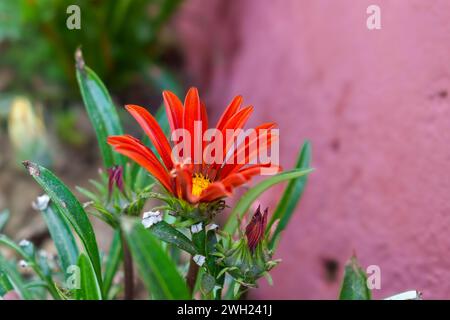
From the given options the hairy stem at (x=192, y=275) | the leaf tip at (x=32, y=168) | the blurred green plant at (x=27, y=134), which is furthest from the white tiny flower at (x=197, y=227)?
the blurred green plant at (x=27, y=134)

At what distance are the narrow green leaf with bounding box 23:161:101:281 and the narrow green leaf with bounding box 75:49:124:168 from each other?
0.67 feet

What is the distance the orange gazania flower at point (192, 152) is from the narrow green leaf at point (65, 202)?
6.1 inches

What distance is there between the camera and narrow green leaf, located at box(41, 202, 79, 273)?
44.6 inches

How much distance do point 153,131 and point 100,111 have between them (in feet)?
1.11

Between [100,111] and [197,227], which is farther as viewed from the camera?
[100,111]

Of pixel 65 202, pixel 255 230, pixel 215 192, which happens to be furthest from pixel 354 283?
pixel 65 202

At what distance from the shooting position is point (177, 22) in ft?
7.68

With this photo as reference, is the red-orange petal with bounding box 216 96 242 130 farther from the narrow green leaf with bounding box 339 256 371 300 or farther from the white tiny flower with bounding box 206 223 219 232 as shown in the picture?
the narrow green leaf with bounding box 339 256 371 300

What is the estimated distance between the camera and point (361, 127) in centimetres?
130

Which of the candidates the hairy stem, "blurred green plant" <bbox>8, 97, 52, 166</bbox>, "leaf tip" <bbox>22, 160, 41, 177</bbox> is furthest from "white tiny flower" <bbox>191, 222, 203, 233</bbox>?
"blurred green plant" <bbox>8, 97, 52, 166</bbox>

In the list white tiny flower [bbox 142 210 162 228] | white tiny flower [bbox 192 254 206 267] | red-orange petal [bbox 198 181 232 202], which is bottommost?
white tiny flower [bbox 192 254 206 267]

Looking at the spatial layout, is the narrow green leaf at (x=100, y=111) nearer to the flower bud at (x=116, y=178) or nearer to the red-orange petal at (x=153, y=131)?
the flower bud at (x=116, y=178)

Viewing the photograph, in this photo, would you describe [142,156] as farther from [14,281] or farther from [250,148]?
[14,281]

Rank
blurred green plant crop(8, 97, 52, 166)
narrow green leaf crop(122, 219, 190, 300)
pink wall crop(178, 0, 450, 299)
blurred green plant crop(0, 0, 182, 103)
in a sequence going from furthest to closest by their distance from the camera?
blurred green plant crop(0, 0, 182, 103) → blurred green plant crop(8, 97, 52, 166) → pink wall crop(178, 0, 450, 299) → narrow green leaf crop(122, 219, 190, 300)
